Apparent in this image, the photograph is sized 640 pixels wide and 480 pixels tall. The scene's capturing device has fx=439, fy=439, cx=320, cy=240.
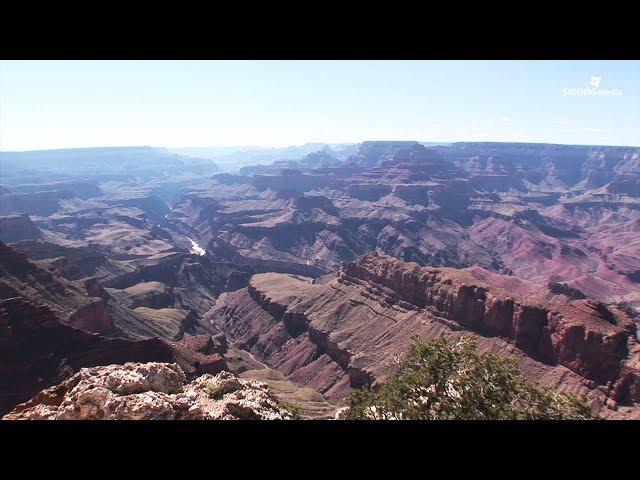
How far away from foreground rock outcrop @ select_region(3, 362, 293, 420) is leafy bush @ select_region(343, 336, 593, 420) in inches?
232

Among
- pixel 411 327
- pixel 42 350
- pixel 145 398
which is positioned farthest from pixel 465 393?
pixel 411 327

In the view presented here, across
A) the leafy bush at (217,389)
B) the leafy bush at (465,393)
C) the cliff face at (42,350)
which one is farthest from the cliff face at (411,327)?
the leafy bush at (217,389)

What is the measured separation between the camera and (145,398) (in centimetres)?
1526

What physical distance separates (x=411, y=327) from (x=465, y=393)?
54622mm

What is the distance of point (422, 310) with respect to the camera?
7544cm

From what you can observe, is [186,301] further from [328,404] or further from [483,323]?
[483,323]

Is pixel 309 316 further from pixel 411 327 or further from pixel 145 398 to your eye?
pixel 145 398

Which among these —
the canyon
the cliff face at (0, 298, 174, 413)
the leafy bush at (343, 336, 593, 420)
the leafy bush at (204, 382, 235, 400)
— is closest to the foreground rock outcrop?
the leafy bush at (204, 382, 235, 400)

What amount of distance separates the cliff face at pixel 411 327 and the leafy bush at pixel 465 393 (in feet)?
90.7

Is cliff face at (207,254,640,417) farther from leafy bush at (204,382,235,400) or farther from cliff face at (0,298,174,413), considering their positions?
leafy bush at (204,382,235,400)
